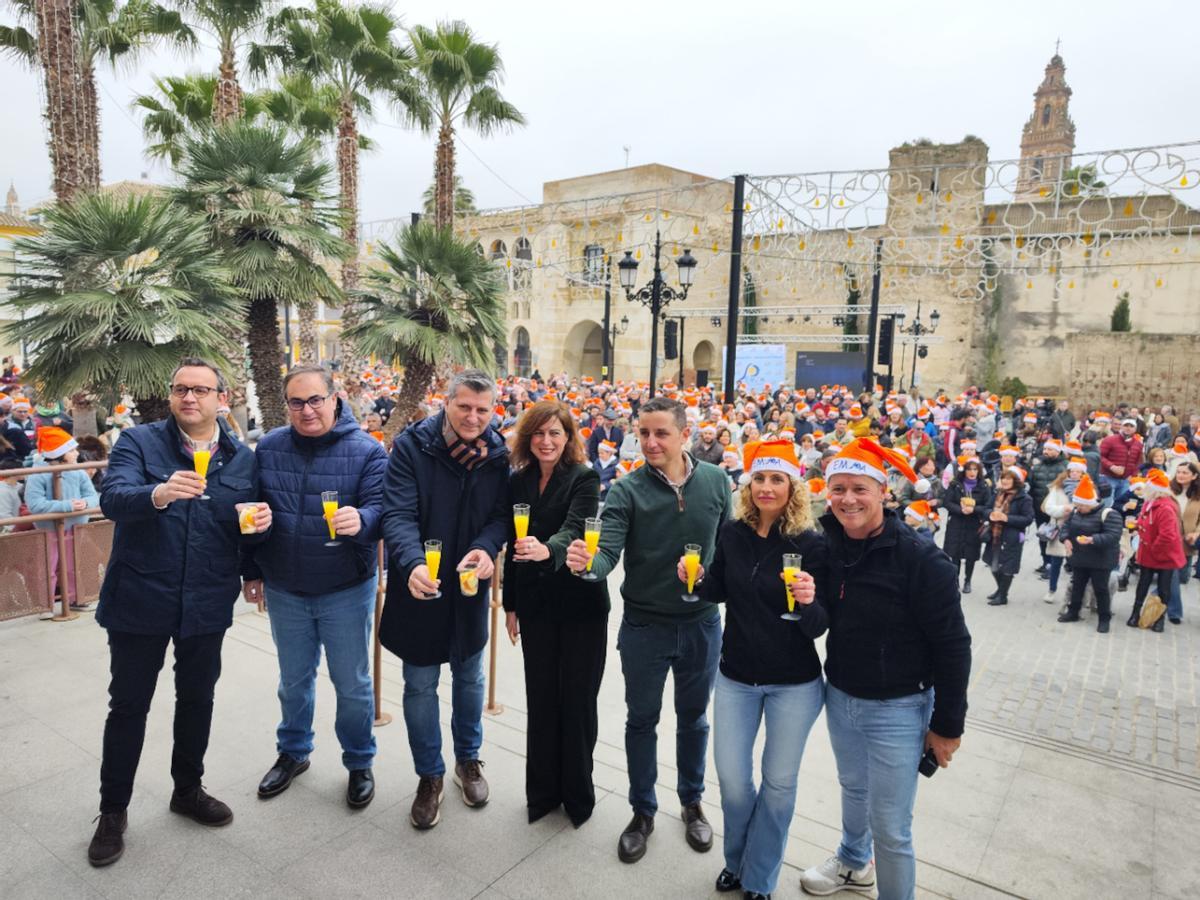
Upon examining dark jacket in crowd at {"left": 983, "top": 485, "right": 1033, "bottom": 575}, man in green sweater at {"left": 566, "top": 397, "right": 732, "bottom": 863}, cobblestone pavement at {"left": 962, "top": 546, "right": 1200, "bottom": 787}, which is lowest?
cobblestone pavement at {"left": 962, "top": 546, "right": 1200, "bottom": 787}

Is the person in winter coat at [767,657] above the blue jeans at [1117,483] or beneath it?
above

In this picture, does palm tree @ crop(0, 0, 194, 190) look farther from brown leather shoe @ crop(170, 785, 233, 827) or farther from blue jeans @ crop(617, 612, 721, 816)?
blue jeans @ crop(617, 612, 721, 816)

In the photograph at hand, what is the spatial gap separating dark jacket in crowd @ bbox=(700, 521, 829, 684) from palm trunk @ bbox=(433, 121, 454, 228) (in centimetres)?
1530

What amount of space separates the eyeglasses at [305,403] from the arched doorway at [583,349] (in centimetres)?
3852

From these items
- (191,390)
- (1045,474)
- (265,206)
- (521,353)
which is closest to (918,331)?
(521,353)

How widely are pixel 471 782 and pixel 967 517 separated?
690cm

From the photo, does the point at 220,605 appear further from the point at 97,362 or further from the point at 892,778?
the point at 97,362

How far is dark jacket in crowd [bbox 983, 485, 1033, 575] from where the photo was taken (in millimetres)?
8047

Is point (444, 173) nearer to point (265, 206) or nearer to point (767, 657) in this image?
point (265, 206)

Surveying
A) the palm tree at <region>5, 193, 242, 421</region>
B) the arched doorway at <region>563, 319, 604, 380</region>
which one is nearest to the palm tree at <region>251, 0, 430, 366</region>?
the palm tree at <region>5, 193, 242, 421</region>

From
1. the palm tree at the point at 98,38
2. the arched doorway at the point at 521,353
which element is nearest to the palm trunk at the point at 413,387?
the palm tree at the point at 98,38

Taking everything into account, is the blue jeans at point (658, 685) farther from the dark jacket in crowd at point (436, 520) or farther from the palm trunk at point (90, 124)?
the palm trunk at point (90, 124)

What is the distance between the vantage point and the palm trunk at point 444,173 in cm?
1677

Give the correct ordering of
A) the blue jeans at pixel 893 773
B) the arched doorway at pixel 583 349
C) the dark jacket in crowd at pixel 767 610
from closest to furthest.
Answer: the blue jeans at pixel 893 773, the dark jacket in crowd at pixel 767 610, the arched doorway at pixel 583 349
